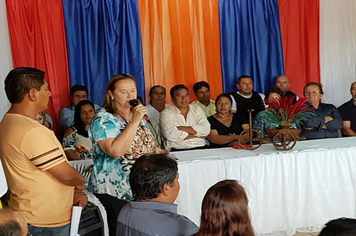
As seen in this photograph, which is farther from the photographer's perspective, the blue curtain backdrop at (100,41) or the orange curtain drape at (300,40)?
the orange curtain drape at (300,40)

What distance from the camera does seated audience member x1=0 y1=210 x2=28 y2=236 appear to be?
1.00 meters

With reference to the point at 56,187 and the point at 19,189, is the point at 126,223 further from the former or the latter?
the point at 19,189

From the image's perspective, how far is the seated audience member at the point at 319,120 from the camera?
13.2 feet

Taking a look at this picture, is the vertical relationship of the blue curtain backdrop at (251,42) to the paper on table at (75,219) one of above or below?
above

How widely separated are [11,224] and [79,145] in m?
2.91

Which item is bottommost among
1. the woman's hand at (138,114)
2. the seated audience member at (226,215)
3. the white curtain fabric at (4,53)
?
the seated audience member at (226,215)

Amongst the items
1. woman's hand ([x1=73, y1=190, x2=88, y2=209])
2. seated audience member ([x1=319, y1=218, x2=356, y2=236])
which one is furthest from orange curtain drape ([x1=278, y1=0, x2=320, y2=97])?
seated audience member ([x1=319, y1=218, x2=356, y2=236])

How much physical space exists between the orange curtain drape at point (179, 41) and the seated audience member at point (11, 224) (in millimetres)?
3940

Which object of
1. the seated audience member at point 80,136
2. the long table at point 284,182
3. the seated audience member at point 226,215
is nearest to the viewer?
the seated audience member at point 226,215

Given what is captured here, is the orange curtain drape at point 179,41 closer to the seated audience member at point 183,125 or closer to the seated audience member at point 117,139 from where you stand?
the seated audience member at point 183,125

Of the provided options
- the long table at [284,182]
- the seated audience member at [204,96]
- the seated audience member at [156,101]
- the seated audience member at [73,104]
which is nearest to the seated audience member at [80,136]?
the seated audience member at [73,104]

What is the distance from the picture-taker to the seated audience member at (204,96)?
4812 mm

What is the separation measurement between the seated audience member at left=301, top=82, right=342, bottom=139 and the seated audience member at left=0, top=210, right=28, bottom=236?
3.35m

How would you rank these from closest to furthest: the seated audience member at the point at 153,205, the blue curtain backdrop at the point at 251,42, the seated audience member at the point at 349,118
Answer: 1. the seated audience member at the point at 153,205
2. the seated audience member at the point at 349,118
3. the blue curtain backdrop at the point at 251,42
